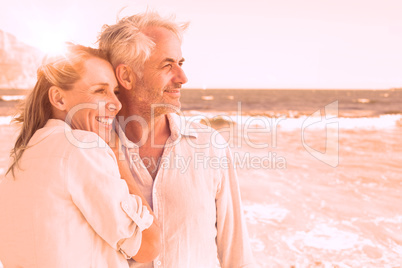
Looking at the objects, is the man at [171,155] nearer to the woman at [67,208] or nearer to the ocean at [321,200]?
the woman at [67,208]

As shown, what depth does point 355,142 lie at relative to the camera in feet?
37.4

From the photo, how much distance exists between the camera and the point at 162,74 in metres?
2.25

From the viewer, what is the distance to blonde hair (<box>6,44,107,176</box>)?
5.82 ft

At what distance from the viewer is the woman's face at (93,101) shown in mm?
1790

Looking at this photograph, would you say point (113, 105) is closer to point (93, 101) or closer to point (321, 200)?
point (93, 101)

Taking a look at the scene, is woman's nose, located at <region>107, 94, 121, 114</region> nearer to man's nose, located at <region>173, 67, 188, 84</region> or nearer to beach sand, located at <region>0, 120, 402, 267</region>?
man's nose, located at <region>173, 67, 188, 84</region>

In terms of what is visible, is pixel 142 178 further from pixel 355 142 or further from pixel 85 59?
pixel 355 142

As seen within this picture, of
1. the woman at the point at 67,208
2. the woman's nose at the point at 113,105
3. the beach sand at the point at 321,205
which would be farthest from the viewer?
the beach sand at the point at 321,205

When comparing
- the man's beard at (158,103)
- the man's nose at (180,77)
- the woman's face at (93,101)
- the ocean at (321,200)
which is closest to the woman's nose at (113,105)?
the woman's face at (93,101)

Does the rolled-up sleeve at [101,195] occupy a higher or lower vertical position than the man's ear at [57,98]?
lower

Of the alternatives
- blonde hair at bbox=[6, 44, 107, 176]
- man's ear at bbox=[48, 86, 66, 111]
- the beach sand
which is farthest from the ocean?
man's ear at bbox=[48, 86, 66, 111]

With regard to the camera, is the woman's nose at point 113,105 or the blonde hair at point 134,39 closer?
the woman's nose at point 113,105

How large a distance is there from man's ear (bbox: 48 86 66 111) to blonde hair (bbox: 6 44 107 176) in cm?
3

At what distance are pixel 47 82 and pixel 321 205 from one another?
5169 mm
